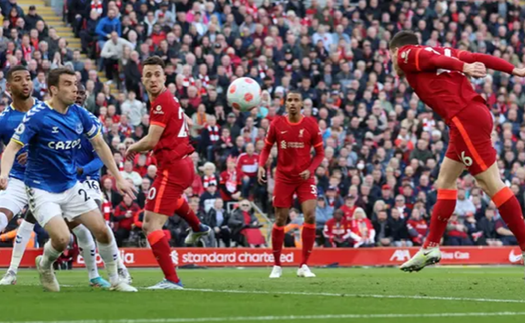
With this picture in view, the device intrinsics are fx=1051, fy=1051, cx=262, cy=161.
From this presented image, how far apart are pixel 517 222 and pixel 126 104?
1427cm

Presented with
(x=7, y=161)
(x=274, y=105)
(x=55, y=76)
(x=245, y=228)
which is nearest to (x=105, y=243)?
(x=7, y=161)

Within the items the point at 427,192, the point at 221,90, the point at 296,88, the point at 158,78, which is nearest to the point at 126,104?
the point at 221,90

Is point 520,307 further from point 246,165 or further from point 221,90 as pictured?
point 221,90

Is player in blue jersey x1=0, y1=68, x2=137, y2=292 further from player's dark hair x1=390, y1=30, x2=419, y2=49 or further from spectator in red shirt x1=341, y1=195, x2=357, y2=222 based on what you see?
spectator in red shirt x1=341, y1=195, x2=357, y2=222

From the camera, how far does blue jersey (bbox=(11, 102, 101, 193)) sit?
10734 mm

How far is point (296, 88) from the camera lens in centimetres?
2825

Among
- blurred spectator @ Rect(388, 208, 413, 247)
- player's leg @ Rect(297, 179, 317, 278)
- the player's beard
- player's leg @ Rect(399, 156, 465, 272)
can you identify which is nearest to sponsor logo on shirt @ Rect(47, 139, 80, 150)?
the player's beard

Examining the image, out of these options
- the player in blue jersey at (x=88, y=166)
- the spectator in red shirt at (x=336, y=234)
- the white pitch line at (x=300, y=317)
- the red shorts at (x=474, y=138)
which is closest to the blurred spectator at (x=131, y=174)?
the spectator in red shirt at (x=336, y=234)

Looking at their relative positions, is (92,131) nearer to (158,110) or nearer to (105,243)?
(158,110)

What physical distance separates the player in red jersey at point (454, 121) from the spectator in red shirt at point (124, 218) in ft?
37.1

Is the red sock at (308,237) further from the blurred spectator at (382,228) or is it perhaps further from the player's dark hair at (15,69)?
the blurred spectator at (382,228)

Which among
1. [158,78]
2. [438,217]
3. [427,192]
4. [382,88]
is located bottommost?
[427,192]

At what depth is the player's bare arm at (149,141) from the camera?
11430 millimetres

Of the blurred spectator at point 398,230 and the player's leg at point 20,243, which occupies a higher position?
the player's leg at point 20,243
